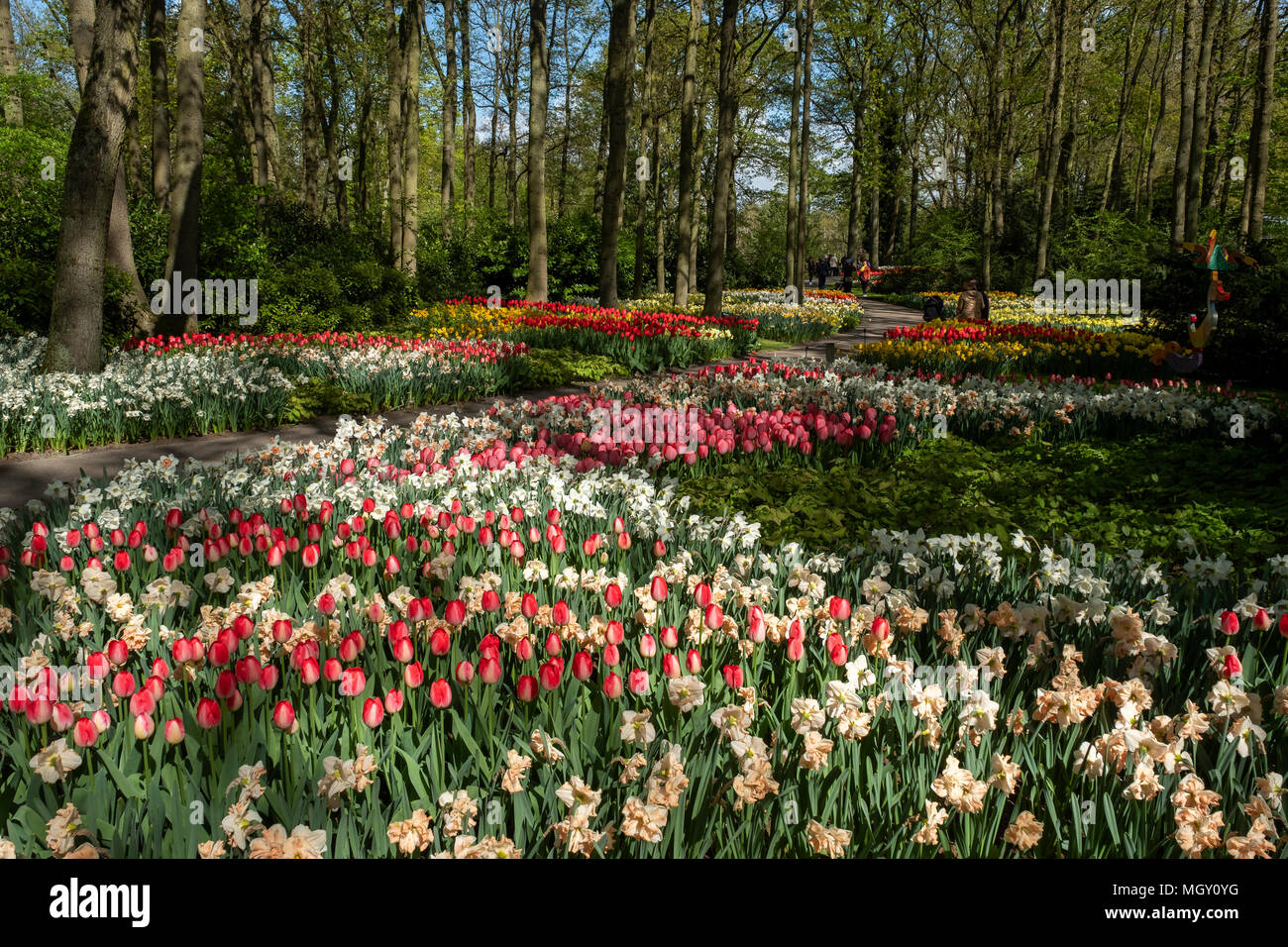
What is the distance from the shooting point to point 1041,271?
2286 cm

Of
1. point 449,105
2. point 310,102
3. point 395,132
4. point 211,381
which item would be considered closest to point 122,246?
point 211,381

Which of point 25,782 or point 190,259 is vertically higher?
point 190,259

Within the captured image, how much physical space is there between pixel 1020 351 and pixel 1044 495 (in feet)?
23.0

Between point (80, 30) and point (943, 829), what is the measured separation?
1430cm

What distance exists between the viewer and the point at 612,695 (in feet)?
6.84

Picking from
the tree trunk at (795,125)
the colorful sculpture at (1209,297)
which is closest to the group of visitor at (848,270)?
the tree trunk at (795,125)

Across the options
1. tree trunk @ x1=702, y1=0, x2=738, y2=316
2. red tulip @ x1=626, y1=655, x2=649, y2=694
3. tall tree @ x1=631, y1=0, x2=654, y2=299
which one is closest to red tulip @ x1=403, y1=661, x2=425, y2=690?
red tulip @ x1=626, y1=655, x2=649, y2=694

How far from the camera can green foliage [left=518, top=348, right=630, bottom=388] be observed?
1077 centimetres

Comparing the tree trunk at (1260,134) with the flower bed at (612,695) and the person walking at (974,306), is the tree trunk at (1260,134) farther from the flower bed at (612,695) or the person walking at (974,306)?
the flower bed at (612,695)

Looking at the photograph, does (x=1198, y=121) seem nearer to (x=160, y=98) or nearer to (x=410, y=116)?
(x=410, y=116)
